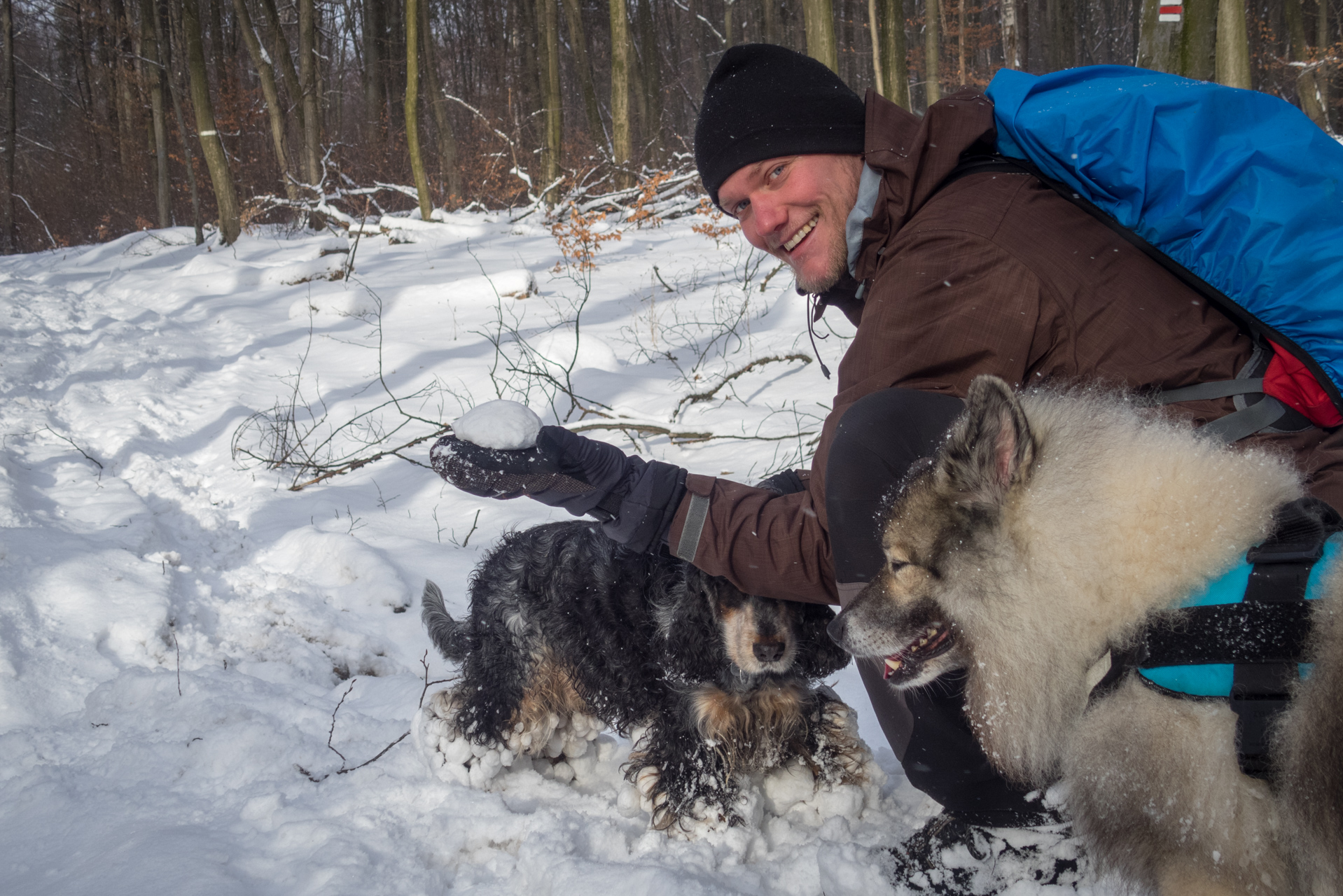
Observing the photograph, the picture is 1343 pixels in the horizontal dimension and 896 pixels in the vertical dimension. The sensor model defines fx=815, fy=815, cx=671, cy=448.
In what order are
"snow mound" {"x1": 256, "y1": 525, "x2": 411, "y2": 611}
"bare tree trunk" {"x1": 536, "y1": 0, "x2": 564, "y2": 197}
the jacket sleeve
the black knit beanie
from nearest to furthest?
the jacket sleeve < the black knit beanie < "snow mound" {"x1": 256, "y1": 525, "x2": 411, "y2": 611} < "bare tree trunk" {"x1": 536, "y1": 0, "x2": 564, "y2": 197}

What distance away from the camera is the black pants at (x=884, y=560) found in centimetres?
184

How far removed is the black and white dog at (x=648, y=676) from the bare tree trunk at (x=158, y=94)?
16.8 meters

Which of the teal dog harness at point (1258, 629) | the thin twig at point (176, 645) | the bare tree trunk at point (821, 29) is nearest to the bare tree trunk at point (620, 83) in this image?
the bare tree trunk at point (821, 29)

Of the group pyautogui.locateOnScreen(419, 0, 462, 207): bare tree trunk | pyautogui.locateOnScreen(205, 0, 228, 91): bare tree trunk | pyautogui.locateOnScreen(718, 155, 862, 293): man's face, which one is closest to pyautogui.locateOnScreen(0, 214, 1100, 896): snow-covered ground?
pyautogui.locateOnScreen(718, 155, 862, 293): man's face

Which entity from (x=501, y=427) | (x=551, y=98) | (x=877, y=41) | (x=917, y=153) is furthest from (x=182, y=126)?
(x=917, y=153)

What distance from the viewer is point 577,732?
278cm

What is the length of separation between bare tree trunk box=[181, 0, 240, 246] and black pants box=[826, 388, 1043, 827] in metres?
13.7

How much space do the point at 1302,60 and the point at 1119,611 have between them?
70.5 feet

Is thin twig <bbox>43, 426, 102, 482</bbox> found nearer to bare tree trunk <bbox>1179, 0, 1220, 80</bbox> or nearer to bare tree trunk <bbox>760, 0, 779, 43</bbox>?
bare tree trunk <bbox>1179, 0, 1220, 80</bbox>

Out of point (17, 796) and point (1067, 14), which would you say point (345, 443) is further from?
point (1067, 14)

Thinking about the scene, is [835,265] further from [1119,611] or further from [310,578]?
[310,578]

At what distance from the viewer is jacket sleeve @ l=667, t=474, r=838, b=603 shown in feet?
6.77

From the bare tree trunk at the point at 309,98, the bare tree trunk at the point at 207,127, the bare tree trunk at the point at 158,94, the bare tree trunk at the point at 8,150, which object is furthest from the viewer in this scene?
the bare tree trunk at the point at 8,150

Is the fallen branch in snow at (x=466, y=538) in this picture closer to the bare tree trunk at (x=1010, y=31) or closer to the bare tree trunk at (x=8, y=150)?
the bare tree trunk at (x=1010, y=31)
